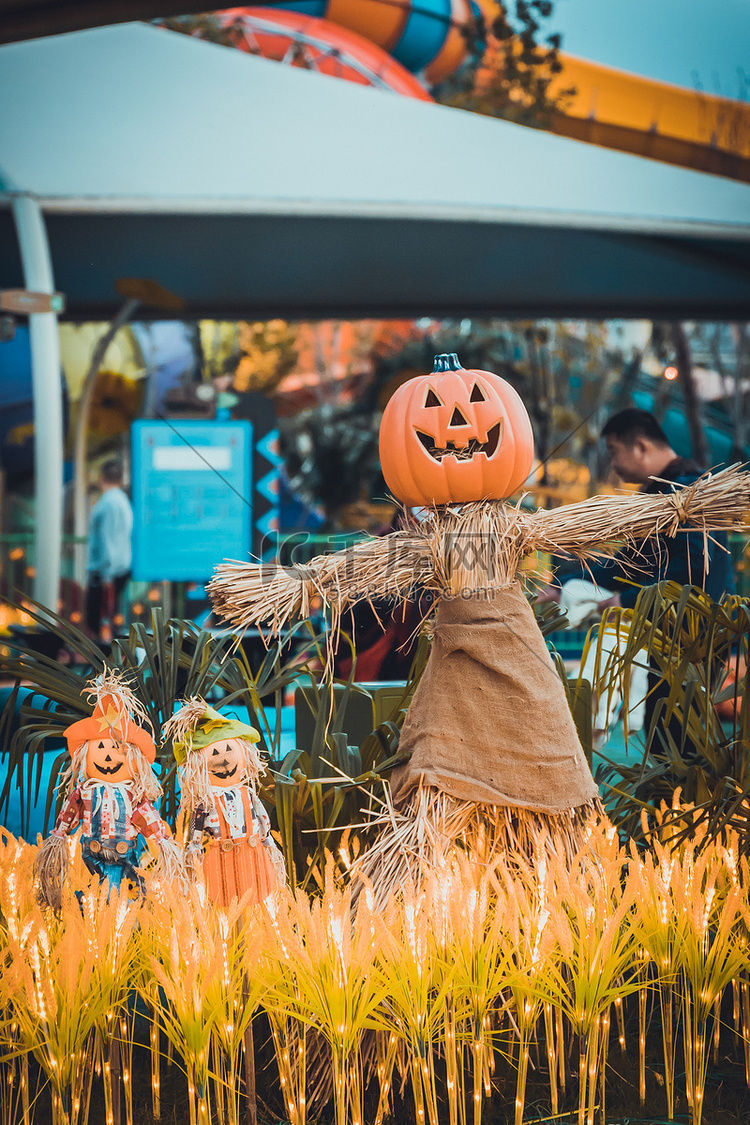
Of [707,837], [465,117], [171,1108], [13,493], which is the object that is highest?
[465,117]

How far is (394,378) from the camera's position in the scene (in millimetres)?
5246

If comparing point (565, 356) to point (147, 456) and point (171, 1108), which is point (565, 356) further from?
point (171, 1108)

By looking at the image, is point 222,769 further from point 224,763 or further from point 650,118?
point 650,118

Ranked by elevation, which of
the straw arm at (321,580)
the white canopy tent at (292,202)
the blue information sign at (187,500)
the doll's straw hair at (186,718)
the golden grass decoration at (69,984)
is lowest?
the golden grass decoration at (69,984)

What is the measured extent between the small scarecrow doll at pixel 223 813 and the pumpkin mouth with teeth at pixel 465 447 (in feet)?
2.15

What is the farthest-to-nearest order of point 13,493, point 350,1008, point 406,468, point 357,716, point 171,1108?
point 13,493, point 357,716, point 406,468, point 171,1108, point 350,1008

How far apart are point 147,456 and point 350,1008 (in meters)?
4.05

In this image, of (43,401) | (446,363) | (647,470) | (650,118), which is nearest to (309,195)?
(43,401)

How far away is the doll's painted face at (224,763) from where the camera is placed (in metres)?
1.68

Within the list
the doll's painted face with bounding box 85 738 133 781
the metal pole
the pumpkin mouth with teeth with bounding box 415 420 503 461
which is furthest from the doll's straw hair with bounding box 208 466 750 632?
the metal pole

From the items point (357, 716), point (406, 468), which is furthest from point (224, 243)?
point (406, 468)

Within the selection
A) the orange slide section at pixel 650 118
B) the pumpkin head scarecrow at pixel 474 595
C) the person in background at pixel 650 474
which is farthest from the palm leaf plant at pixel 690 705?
the orange slide section at pixel 650 118

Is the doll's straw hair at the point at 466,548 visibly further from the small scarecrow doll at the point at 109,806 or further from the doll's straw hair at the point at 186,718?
the small scarecrow doll at the point at 109,806

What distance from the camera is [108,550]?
197 inches
